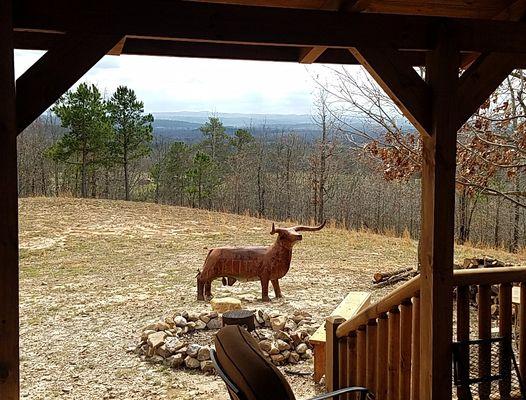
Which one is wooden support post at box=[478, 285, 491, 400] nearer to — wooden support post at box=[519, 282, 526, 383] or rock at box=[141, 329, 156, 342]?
wooden support post at box=[519, 282, 526, 383]

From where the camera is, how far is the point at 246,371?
5.69 ft

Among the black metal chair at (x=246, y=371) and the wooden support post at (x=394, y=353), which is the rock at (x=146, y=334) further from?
the black metal chair at (x=246, y=371)

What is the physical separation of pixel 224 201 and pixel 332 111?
891 cm

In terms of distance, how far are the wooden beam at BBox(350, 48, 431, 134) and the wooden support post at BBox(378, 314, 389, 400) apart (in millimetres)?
1058

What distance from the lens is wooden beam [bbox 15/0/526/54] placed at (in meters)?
2.13

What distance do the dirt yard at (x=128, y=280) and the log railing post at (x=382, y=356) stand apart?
4.51 feet

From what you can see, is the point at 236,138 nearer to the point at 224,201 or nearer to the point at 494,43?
the point at 224,201

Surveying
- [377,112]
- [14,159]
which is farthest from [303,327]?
[14,159]

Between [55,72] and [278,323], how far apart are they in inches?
156

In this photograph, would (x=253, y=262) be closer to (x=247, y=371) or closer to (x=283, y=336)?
(x=283, y=336)

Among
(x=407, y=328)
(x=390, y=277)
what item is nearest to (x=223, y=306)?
(x=390, y=277)

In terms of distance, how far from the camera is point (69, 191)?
56.2 feet

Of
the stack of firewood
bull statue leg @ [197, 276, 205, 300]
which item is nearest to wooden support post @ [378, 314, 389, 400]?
bull statue leg @ [197, 276, 205, 300]

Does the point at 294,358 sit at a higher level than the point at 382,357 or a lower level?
lower
